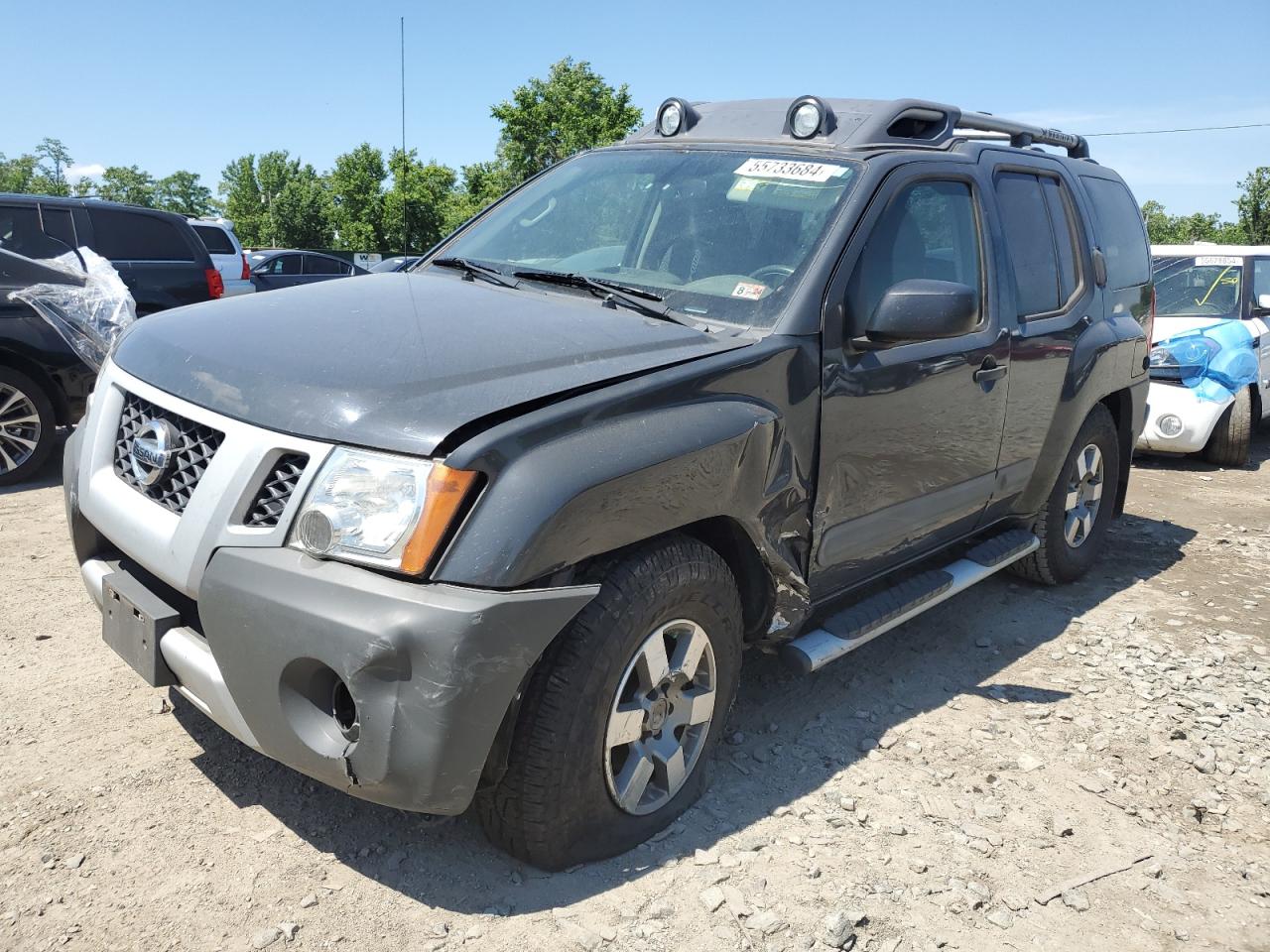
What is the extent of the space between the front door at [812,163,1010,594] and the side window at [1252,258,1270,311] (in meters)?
6.23

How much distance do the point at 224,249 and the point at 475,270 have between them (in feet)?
39.0

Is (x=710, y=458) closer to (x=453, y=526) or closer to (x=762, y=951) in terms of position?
(x=453, y=526)

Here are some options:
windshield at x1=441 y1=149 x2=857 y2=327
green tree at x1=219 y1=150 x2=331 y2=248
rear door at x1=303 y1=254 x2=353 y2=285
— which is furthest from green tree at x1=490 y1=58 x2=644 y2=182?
windshield at x1=441 y1=149 x2=857 y2=327

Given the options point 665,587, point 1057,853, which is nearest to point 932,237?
point 665,587

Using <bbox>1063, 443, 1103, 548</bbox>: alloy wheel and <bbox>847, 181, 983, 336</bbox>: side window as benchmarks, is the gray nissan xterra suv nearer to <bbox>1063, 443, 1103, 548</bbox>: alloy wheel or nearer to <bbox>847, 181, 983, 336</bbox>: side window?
<bbox>847, 181, 983, 336</bbox>: side window

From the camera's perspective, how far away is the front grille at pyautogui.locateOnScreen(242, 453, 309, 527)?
2.28 metres

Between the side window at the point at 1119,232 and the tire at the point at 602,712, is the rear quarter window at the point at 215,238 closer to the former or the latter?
the side window at the point at 1119,232

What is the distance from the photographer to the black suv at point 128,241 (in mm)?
7188

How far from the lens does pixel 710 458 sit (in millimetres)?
2598

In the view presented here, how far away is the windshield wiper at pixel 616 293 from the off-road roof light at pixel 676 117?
3.27ft

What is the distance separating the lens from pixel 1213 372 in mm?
8031

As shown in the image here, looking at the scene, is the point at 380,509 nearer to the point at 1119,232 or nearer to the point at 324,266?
the point at 1119,232

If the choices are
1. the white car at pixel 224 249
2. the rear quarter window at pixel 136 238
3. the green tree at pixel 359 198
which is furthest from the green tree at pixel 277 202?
the rear quarter window at pixel 136 238

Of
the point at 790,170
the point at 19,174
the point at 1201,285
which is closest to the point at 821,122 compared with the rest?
the point at 790,170
